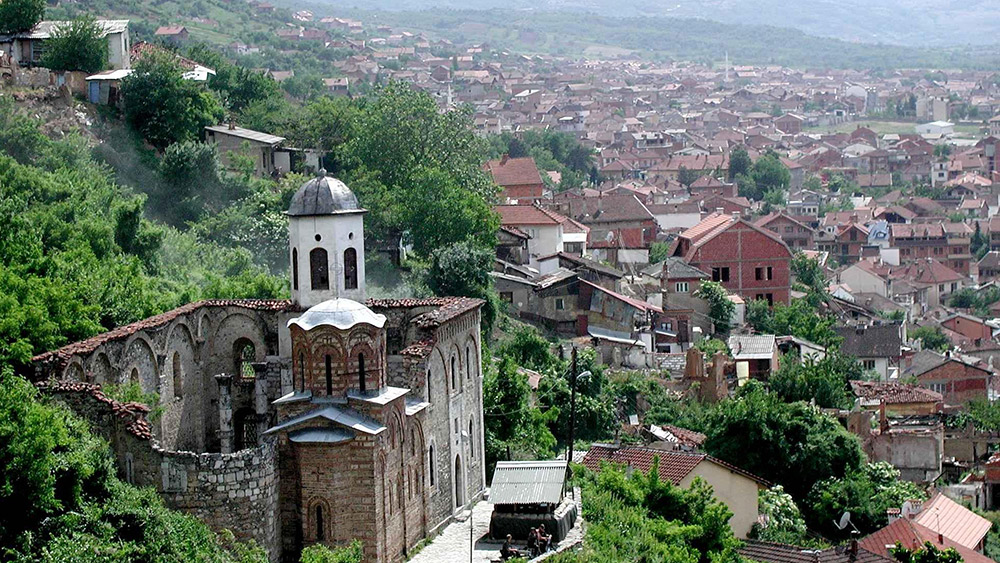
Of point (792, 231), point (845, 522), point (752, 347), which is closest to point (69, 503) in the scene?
point (845, 522)

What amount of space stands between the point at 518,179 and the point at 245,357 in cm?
4184

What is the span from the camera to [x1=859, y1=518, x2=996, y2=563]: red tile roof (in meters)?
30.3

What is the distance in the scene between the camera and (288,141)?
4978 centimetres

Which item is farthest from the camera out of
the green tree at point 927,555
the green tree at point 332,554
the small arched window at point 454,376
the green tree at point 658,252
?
the green tree at point 658,252

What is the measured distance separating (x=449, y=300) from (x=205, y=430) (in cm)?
432

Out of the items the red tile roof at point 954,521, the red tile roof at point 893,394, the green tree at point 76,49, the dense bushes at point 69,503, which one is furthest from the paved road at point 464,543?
the green tree at point 76,49

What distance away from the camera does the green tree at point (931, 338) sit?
66.1 metres

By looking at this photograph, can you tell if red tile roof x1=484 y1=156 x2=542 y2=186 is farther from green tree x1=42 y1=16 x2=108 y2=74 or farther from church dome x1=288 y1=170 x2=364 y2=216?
church dome x1=288 y1=170 x2=364 y2=216

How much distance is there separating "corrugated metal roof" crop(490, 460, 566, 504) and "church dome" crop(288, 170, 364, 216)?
4397mm

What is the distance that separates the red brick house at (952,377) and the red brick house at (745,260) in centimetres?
550

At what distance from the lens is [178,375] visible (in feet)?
79.3

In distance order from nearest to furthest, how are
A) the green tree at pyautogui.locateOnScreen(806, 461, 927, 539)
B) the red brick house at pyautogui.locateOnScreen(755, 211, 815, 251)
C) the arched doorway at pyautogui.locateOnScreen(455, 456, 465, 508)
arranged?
the arched doorway at pyautogui.locateOnScreen(455, 456, 465, 508), the green tree at pyautogui.locateOnScreen(806, 461, 927, 539), the red brick house at pyautogui.locateOnScreen(755, 211, 815, 251)

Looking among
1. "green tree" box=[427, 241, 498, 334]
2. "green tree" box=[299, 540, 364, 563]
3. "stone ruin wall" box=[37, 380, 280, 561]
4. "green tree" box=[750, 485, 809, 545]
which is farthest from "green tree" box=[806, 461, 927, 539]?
"stone ruin wall" box=[37, 380, 280, 561]

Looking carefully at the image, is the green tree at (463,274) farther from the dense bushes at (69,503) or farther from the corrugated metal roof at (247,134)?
the dense bushes at (69,503)
